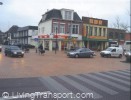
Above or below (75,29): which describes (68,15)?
above

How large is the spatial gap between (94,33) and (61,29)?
9827mm

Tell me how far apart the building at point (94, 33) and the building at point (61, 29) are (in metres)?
1.82

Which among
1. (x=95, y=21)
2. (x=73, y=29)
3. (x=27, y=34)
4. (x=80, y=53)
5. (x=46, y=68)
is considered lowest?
(x=46, y=68)

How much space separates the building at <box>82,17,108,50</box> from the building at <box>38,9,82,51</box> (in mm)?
1817

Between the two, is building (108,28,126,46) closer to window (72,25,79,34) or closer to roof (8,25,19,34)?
window (72,25,79,34)

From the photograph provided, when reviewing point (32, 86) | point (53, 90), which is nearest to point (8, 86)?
point (32, 86)

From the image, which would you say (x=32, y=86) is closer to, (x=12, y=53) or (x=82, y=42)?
(x=12, y=53)

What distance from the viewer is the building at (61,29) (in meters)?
51.5

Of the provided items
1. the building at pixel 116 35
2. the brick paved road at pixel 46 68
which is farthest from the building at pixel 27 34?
→ the brick paved road at pixel 46 68

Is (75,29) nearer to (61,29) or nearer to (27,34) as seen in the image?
(61,29)

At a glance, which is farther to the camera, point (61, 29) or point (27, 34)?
point (27, 34)

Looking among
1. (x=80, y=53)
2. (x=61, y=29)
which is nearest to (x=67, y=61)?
(x=80, y=53)

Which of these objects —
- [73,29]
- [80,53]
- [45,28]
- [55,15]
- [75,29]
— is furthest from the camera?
[45,28]

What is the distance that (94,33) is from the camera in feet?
190
